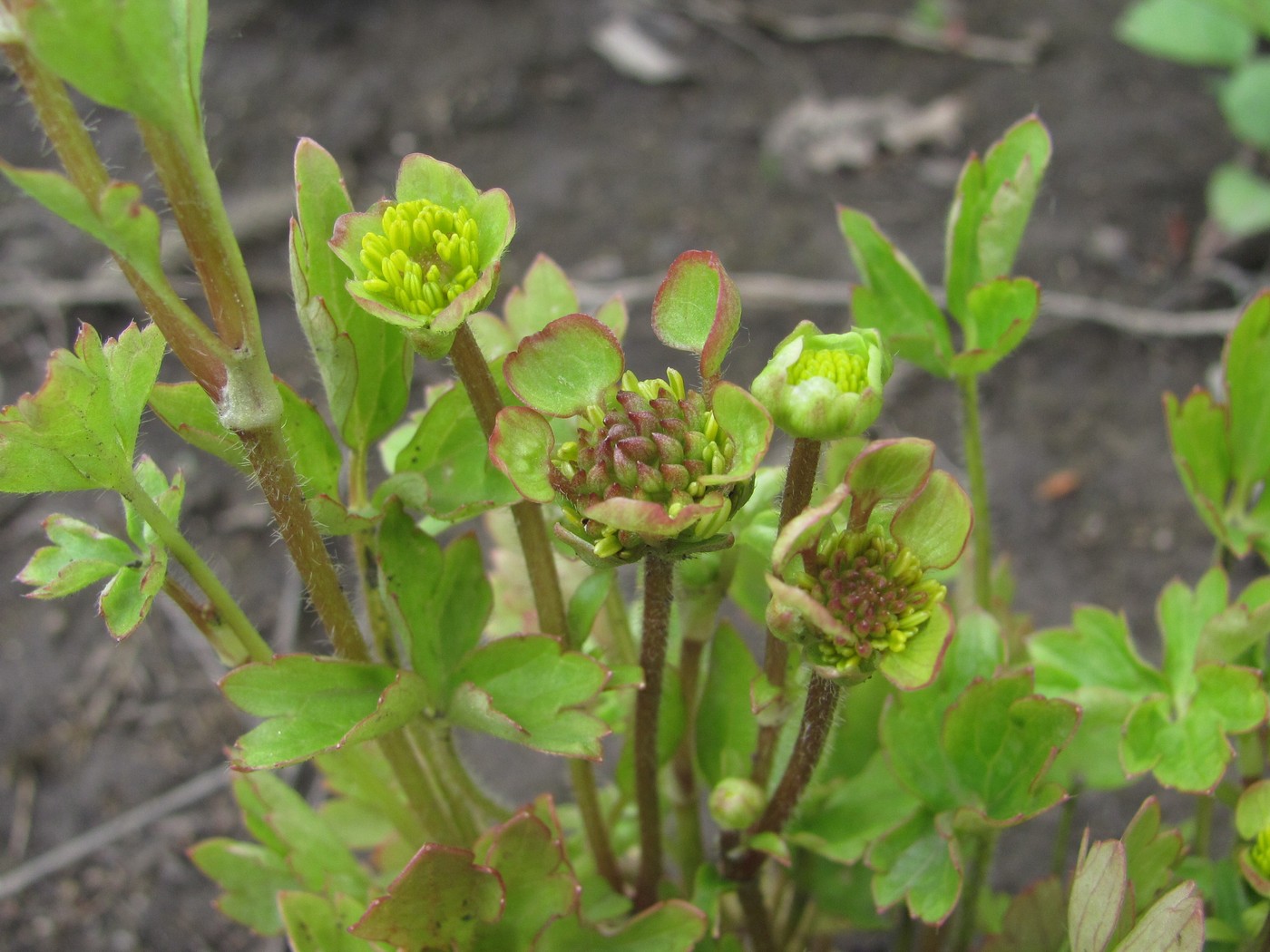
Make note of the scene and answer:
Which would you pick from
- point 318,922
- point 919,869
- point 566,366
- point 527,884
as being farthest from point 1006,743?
point 318,922

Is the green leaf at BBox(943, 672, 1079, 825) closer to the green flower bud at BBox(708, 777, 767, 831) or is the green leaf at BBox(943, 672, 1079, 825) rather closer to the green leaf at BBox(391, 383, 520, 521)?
the green flower bud at BBox(708, 777, 767, 831)

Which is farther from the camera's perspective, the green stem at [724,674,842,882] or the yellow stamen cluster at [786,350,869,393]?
the green stem at [724,674,842,882]

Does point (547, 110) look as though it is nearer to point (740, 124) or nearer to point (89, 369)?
point (740, 124)

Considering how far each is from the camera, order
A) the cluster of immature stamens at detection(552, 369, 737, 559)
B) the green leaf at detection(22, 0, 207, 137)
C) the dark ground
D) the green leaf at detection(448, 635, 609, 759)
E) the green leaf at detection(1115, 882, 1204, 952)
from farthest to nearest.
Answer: the dark ground < the green leaf at detection(448, 635, 609, 759) < the green leaf at detection(1115, 882, 1204, 952) < the cluster of immature stamens at detection(552, 369, 737, 559) < the green leaf at detection(22, 0, 207, 137)

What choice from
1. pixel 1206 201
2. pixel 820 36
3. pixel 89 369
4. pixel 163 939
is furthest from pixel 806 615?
pixel 820 36

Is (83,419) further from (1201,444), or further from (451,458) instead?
(1201,444)

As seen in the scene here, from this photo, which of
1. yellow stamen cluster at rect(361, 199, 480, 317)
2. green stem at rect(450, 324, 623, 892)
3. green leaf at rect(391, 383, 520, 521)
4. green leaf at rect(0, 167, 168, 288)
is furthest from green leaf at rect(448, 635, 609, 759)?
green leaf at rect(0, 167, 168, 288)

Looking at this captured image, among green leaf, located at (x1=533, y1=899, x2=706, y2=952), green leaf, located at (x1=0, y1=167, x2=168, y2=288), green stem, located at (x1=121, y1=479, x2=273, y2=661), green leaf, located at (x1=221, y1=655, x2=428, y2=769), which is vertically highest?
green leaf, located at (x1=0, y1=167, x2=168, y2=288)
